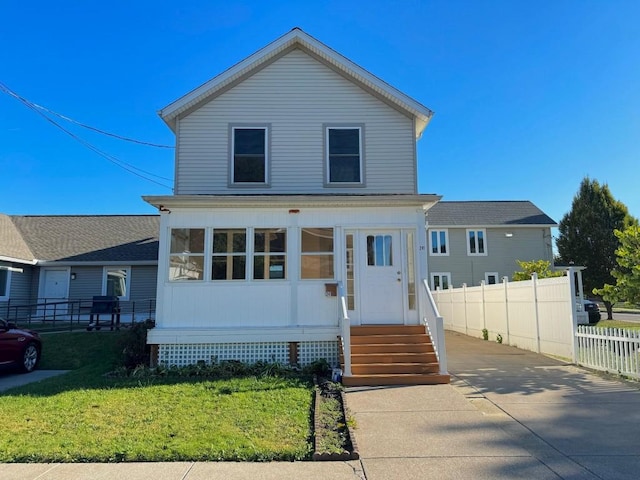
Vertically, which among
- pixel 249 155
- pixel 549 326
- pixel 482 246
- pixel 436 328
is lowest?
pixel 549 326

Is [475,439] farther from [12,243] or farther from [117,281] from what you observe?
[12,243]

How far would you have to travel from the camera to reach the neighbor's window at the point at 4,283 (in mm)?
17266

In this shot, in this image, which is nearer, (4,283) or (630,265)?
(630,265)

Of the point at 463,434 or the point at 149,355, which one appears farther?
the point at 149,355

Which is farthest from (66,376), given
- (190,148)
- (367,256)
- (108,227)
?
(108,227)

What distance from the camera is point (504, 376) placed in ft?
27.9

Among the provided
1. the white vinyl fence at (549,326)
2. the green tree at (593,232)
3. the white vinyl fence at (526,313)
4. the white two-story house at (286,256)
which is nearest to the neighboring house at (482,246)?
the green tree at (593,232)

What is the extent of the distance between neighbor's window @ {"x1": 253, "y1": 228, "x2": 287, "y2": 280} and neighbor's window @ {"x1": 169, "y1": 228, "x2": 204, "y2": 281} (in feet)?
3.91

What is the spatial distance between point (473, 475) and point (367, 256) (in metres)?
6.16

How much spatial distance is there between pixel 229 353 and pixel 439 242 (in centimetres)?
2040

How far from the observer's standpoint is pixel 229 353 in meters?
9.31

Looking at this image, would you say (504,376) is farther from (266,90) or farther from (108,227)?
(108,227)

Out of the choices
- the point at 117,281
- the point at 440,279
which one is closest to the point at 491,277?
the point at 440,279

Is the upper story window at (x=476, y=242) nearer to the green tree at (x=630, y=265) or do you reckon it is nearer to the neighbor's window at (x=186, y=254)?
the green tree at (x=630, y=265)
